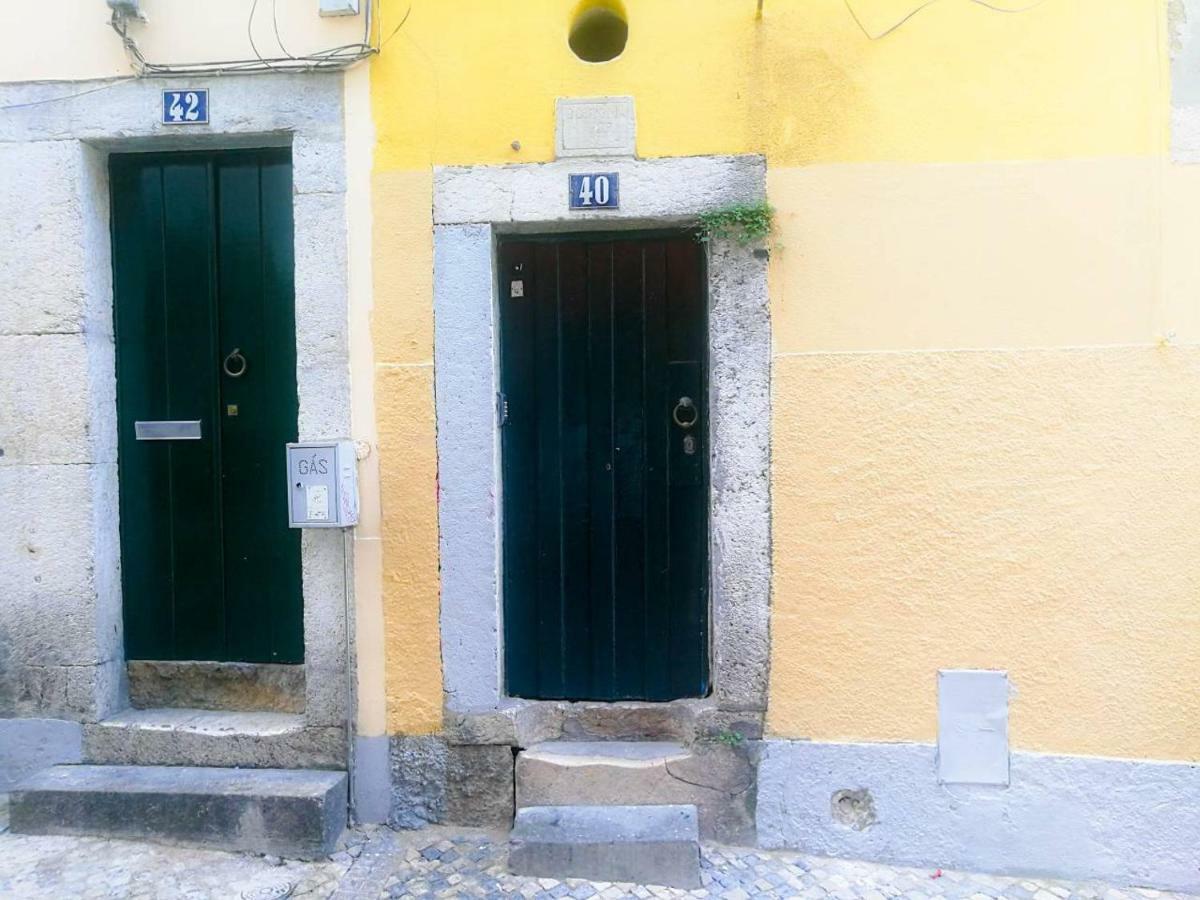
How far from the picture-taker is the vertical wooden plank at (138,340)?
11.8 feet

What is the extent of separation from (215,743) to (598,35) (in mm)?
3305

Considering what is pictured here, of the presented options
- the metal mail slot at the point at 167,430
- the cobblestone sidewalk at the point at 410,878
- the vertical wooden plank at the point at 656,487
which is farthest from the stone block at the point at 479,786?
the metal mail slot at the point at 167,430

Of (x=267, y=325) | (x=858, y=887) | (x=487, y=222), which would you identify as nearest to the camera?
(x=858, y=887)

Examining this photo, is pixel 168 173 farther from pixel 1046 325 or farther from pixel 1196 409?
pixel 1196 409

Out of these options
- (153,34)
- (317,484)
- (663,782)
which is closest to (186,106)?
(153,34)

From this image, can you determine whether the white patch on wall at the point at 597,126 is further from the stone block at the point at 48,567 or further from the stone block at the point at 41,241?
the stone block at the point at 48,567

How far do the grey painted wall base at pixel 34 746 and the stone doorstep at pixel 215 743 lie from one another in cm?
6

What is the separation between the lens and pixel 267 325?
3529 mm

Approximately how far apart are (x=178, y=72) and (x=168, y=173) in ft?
1.42

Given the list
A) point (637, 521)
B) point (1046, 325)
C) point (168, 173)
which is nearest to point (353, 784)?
point (637, 521)

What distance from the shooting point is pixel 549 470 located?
11.3 ft

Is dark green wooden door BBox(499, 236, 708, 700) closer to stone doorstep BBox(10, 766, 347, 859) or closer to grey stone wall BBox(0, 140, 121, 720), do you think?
stone doorstep BBox(10, 766, 347, 859)

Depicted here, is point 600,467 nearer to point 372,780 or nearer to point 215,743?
point 372,780

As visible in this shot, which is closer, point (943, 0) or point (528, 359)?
point (943, 0)
